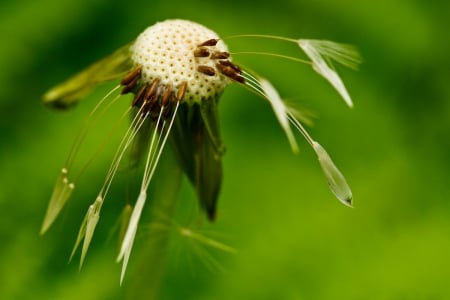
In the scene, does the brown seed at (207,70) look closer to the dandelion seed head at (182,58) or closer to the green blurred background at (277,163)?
the dandelion seed head at (182,58)

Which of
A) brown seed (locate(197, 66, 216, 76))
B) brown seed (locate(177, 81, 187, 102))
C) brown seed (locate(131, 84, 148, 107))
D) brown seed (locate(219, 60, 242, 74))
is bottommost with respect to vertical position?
brown seed (locate(131, 84, 148, 107))

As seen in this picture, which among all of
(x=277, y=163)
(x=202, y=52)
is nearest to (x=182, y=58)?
(x=202, y=52)

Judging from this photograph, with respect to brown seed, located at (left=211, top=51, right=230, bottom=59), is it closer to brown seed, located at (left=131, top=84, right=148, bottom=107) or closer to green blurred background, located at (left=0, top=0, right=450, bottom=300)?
brown seed, located at (left=131, top=84, right=148, bottom=107)

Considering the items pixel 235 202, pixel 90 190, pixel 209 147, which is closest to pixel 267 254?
pixel 235 202

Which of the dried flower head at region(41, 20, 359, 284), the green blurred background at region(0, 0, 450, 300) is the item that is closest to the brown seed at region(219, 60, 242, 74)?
the dried flower head at region(41, 20, 359, 284)

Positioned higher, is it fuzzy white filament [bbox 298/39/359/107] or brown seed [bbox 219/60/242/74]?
fuzzy white filament [bbox 298/39/359/107]

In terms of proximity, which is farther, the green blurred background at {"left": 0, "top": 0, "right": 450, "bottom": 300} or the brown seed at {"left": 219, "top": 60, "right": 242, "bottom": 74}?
the green blurred background at {"left": 0, "top": 0, "right": 450, "bottom": 300}

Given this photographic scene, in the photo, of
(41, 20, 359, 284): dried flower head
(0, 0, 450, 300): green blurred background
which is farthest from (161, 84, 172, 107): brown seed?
(0, 0, 450, 300): green blurred background

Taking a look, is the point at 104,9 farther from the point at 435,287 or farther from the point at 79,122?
the point at 435,287

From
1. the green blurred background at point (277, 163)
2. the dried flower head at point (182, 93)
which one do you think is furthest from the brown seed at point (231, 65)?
the green blurred background at point (277, 163)
